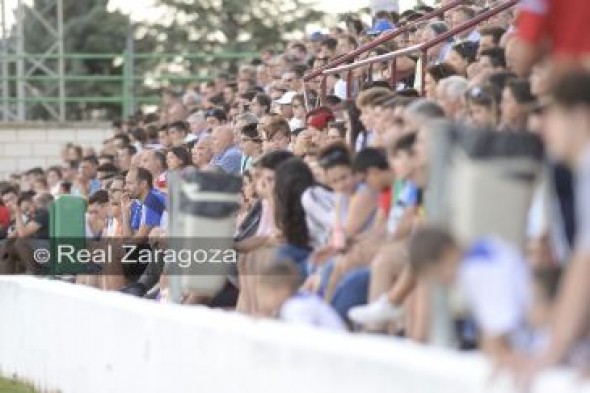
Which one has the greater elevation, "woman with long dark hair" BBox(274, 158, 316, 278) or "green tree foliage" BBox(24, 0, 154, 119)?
"green tree foliage" BBox(24, 0, 154, 119)

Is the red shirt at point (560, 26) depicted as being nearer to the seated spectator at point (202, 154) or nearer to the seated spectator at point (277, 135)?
the seated spectator at point (277, 135)

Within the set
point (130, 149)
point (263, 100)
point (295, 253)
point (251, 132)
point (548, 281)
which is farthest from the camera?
point (130, 149)

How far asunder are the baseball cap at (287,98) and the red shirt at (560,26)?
39.8ft

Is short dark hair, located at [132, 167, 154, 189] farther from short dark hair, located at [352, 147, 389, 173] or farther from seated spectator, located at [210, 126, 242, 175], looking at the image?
short dark hair, located at [352, 147, 389, 173]

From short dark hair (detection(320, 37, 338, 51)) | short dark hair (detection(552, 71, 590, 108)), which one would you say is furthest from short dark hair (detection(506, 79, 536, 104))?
short dark hair (detection(320, 37, 338, 51))

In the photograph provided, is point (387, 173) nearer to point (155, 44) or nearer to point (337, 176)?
point (337, 176)

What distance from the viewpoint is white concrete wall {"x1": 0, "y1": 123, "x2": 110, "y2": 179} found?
118ft

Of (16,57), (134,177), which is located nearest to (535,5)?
(134,177)

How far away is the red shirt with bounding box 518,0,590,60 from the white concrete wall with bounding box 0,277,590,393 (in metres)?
1.31

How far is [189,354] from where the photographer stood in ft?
39.9

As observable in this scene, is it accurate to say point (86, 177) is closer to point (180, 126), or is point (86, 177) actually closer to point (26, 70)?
point (180, 126)

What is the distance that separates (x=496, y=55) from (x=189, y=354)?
3.49 m

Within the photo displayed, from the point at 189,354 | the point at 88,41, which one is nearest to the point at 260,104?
the point at 189,354

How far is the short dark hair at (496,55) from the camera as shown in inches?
555
